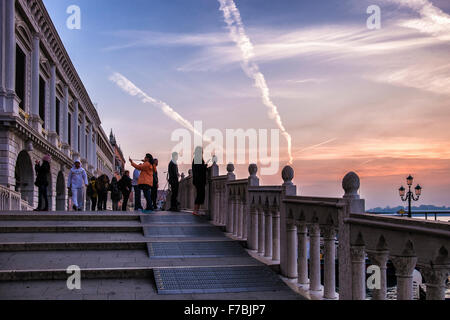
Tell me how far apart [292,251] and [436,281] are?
10.9 feet

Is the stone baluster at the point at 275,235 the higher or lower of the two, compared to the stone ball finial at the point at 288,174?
lower

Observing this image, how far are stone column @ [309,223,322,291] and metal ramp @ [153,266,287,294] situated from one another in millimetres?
560

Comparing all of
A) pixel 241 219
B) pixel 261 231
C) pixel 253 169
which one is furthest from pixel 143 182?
pixel 261 231

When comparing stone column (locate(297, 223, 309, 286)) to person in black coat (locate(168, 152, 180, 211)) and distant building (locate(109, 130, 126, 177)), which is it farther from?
distant building (locate(109, 130, 126, 177))

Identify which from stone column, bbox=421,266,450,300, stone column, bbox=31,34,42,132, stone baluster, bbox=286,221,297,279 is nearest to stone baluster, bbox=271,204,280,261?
stone baluster, bbox=286,221,297,279

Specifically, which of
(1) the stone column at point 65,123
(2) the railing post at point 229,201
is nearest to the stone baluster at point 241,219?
(2) the railing post at point 229,201

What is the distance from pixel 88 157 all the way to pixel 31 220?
56893 mm

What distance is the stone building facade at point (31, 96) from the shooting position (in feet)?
81.1

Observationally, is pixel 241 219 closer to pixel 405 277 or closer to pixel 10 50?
pixel 405 277

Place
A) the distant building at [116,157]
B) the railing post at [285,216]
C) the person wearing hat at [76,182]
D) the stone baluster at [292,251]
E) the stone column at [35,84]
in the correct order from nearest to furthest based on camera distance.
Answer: the stone baluster at [292,251], the railing post at [285,216], the person wearing hat at [76,182], the stone column at [35,84], the distant building at [116,157]

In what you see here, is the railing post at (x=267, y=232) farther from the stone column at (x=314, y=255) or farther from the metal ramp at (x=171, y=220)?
the metal ramp at (x=171, y=220)

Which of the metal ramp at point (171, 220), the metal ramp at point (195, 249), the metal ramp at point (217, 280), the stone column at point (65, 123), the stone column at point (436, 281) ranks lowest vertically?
the metal ramp at point (217, 280)

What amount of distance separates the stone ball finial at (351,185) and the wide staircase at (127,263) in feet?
5.64

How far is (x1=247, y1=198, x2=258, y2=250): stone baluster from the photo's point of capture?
27.4ft
